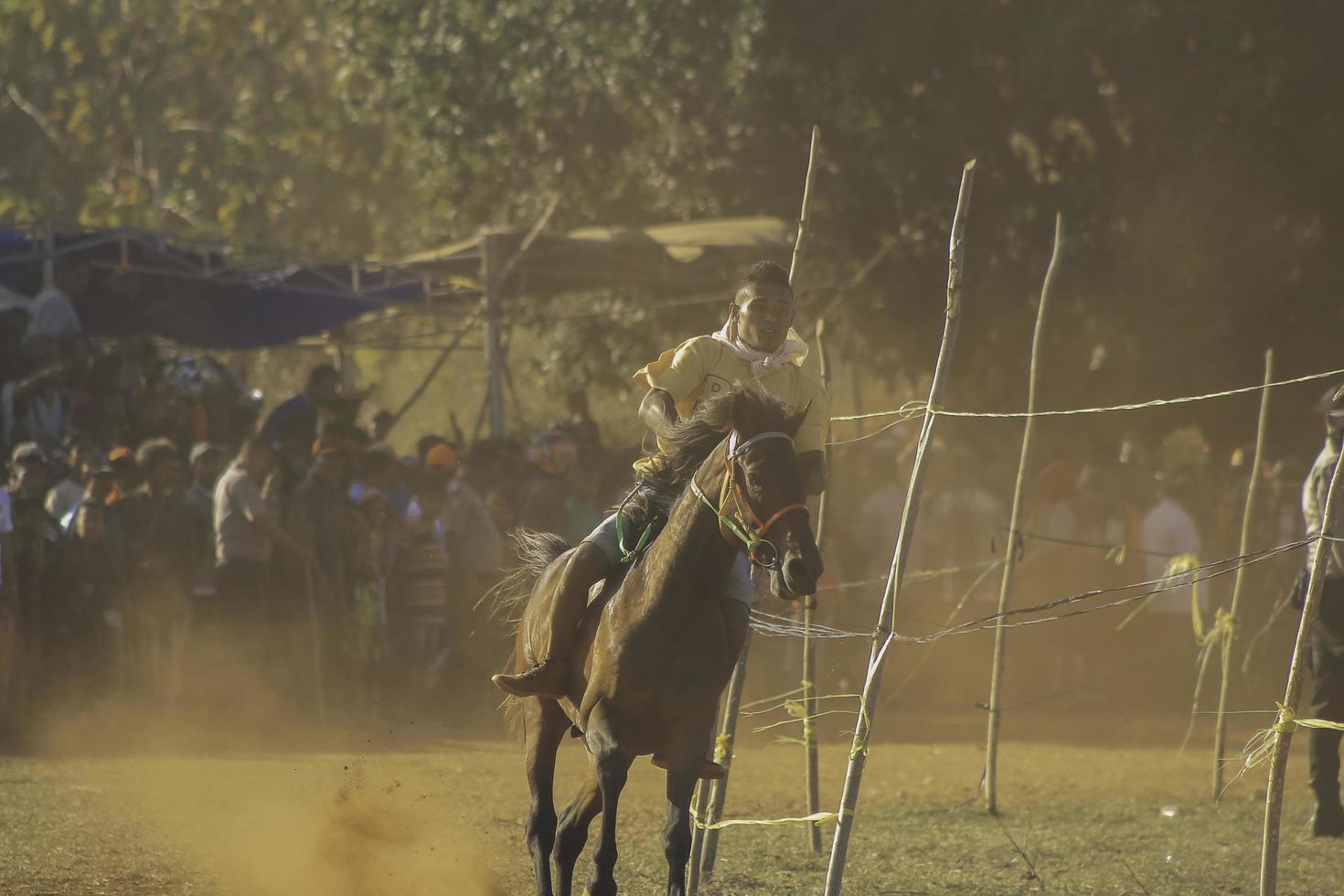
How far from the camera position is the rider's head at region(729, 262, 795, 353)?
7.61m

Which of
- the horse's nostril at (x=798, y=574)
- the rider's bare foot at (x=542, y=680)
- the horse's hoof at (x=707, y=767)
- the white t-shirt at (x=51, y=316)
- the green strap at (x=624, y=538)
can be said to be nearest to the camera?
the horse's nostril at (x=798, y=574)

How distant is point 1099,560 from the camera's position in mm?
19234

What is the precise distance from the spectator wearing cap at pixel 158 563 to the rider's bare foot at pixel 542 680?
A: 7152 mm

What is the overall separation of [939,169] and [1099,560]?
4984mm

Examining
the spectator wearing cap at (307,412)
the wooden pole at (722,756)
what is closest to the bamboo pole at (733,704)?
the wooden pole at (722,756)

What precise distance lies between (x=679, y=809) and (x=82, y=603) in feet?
27.4

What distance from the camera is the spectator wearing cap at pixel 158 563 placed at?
14094 millimetres

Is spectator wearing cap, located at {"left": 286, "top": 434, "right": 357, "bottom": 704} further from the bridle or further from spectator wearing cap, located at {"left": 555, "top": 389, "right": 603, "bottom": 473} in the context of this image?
the bridle

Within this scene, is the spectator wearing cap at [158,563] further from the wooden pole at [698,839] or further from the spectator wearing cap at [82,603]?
the wooden pole at [698,839]

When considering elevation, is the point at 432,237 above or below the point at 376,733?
above

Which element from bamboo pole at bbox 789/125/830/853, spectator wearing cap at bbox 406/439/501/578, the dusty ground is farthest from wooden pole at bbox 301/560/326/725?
bamboo pole at bbox 789/125/830/853

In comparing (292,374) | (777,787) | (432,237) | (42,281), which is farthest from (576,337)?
(292,374)

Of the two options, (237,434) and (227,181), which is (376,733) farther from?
(227,181)

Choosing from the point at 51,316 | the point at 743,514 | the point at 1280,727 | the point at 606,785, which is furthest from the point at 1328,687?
the point at 51,316
